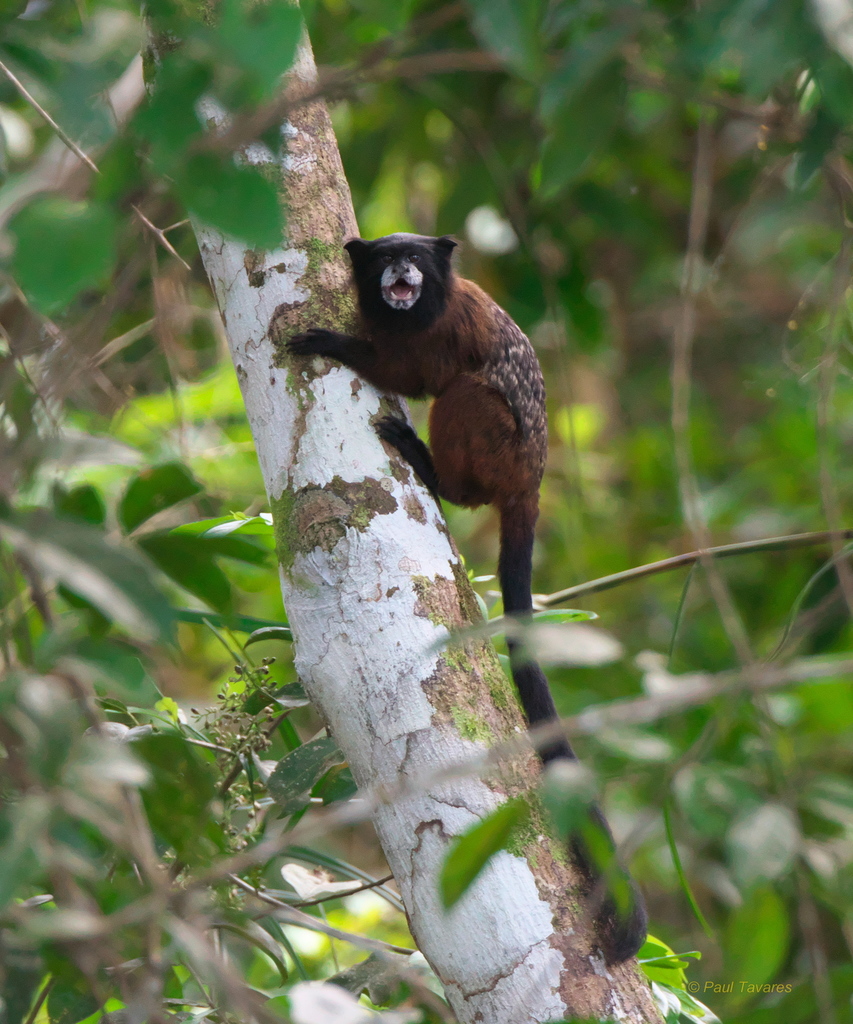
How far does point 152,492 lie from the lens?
67.8 inches

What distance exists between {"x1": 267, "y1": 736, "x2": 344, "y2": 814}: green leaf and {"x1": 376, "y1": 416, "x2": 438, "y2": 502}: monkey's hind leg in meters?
0.61

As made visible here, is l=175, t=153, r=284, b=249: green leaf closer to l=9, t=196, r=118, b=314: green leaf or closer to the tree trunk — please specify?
l=9, t=196, r=118, b=314: green leaf

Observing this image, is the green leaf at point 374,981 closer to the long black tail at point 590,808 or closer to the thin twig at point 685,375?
the long black tail at point 590,808

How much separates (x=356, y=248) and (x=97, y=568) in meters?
1.76

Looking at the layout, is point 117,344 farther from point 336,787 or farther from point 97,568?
point 97,568

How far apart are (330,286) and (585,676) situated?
6.78 ft

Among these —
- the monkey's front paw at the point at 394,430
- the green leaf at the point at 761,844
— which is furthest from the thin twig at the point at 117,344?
the green leaf at the point at 761,844

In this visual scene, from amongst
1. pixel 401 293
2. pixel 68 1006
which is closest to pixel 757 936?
pixel 68 1006

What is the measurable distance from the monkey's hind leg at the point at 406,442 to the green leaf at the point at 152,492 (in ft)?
1.62

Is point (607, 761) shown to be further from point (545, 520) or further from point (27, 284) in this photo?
point (545, 520)

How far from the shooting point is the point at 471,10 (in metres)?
0.97

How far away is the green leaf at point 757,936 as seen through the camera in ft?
3.41

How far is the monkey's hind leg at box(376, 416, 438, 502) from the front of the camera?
2.08 metres

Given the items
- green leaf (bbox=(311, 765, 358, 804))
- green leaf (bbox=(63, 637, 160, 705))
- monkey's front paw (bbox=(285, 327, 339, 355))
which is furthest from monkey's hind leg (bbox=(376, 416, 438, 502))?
green leaf (bbox=(63, 637, 160, 705))
